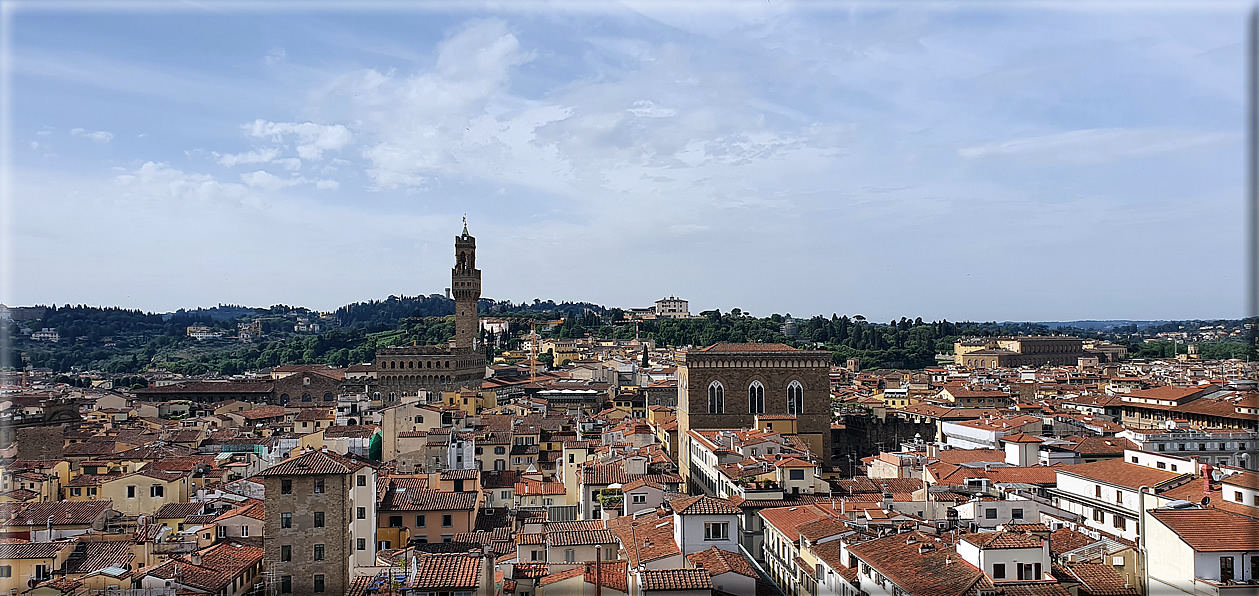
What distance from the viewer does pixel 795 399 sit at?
19688 mm

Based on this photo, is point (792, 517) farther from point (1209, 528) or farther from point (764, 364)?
point (764, 364)

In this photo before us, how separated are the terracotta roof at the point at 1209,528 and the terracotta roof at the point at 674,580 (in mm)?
2853

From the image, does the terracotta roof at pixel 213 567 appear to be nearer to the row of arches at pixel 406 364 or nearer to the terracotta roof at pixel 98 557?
the terracotta roof at pixel 98 557

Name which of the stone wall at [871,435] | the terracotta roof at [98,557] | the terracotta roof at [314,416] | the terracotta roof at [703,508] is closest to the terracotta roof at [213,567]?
the terracotta roof at [98,557]

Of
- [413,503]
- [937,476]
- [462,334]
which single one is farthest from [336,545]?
[462,334]

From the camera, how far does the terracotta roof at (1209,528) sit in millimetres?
6039

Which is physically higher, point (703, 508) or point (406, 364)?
point (406, 364)

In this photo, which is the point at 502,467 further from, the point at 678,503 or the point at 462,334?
the point at 462,334

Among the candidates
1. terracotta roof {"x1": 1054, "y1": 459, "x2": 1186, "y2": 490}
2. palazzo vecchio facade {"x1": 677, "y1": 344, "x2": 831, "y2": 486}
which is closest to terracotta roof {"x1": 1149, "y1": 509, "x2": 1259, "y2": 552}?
terracotta roof {"x1": 1054, "y1": 459, "x2": 1186, "y2": 490}

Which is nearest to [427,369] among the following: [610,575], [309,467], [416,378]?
[416,378]

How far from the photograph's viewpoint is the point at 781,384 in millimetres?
19578

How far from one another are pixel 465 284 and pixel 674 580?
3286cm

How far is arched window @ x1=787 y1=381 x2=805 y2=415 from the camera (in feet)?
64.4

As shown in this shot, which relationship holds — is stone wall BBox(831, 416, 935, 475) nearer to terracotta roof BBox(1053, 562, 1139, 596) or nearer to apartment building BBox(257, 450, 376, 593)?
terracotta roof BBox(1053, 562, 1139, 596)
